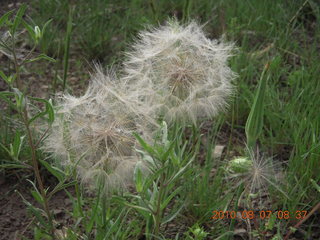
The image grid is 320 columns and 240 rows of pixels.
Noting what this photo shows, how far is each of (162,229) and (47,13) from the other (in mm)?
3397

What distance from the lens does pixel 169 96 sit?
2.45 meters

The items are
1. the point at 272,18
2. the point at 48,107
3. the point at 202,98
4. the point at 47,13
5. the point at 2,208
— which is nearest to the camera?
the point at 48,107

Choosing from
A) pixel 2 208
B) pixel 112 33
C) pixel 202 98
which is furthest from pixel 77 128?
pixel 112 33

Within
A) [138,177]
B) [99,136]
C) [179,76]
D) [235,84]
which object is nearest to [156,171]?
[138,177]

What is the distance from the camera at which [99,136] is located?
2299 millimetres

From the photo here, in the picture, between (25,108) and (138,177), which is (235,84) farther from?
(25,108)

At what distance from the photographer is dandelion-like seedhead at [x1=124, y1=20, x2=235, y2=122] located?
8.04 feet

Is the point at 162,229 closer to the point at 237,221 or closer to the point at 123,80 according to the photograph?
the point at 237,221

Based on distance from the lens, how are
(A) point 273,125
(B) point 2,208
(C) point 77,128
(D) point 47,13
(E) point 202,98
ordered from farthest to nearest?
(D) point 47,13 < (A) point 273,125 < (B) point 2,208 < (E) point 202,98 < (C) point 77,128

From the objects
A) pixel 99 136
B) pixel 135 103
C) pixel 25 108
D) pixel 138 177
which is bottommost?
pixel 138 177

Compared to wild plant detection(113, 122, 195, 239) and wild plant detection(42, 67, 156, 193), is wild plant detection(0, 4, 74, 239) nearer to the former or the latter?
wild plant detection(42, 67, 156, 193)

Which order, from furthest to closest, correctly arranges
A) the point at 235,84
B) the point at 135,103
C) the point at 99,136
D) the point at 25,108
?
the point at 235,84, the point at 135,103, the point at 99,136, the point at 25,108

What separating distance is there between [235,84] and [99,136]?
6.77ft

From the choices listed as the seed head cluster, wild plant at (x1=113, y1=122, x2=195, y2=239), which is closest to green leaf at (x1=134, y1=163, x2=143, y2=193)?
wild plant at (x1=113, y1=122, x2=195, y2=239)
